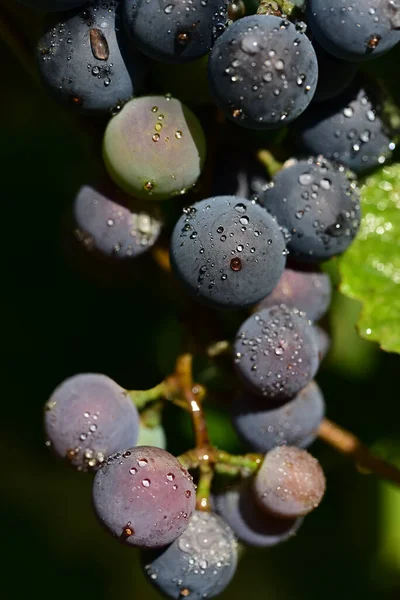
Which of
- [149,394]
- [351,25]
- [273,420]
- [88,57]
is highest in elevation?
[88,57]

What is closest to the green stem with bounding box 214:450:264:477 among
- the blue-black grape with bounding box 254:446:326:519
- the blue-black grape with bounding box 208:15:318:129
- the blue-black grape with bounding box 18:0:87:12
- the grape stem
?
the blue-black grape with bounding box 254:446:326:519

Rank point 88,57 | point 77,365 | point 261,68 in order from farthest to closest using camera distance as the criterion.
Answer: point 77,365
point 88,57
point 261,68

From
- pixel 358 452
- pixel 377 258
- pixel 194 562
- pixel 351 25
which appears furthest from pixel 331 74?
pixel 194 562

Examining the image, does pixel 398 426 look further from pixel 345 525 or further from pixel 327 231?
pixel 327 231

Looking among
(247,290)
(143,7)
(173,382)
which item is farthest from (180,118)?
(173,382)

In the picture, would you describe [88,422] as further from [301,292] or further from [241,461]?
[301,292]
